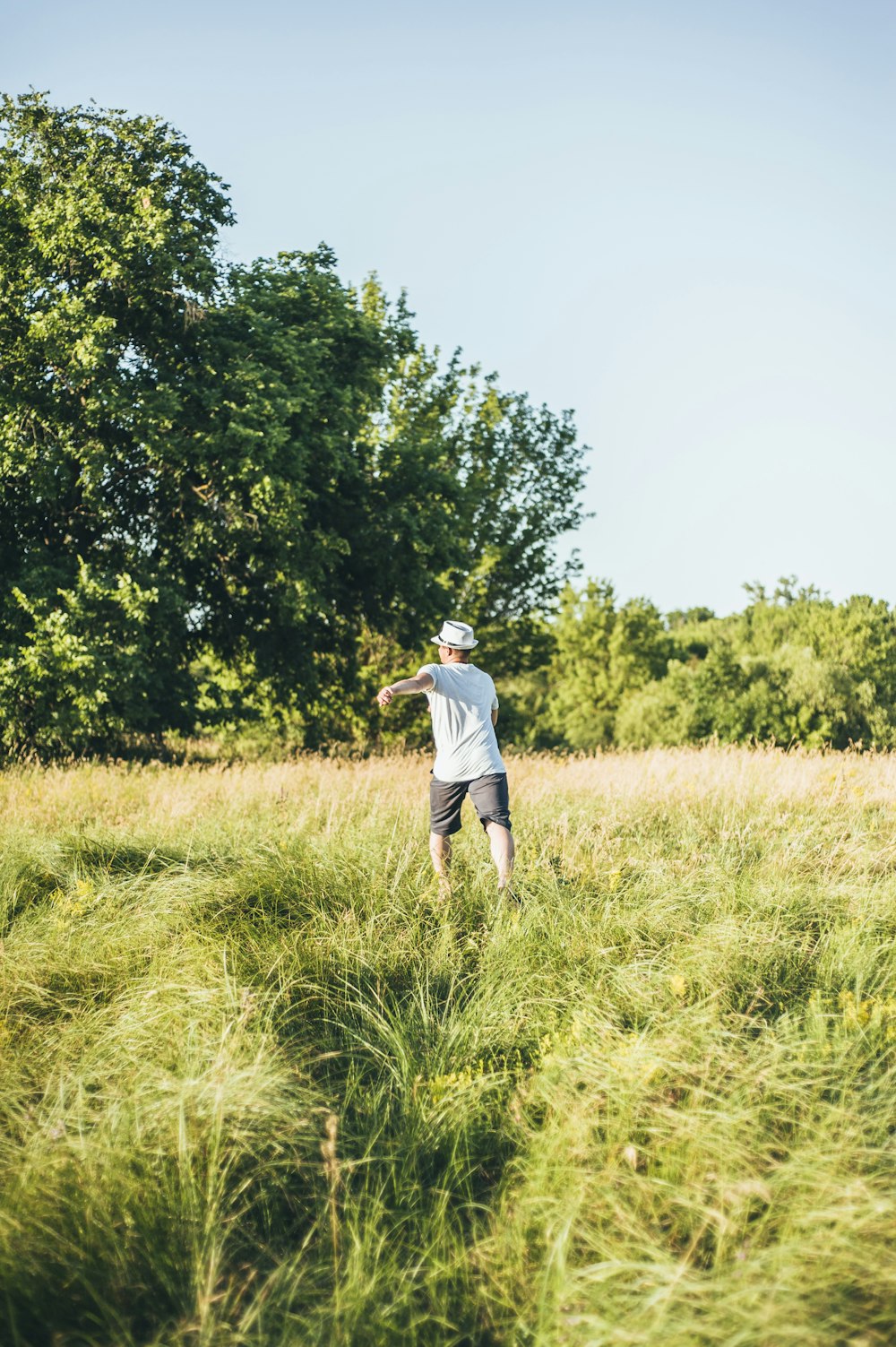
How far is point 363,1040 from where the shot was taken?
358 centimetres

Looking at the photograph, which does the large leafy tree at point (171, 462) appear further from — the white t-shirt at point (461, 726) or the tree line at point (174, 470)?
the white t-shirt at point (461, 726)

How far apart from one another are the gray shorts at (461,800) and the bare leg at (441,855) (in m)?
0.04

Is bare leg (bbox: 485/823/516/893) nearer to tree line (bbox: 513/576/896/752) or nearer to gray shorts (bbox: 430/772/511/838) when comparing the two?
gray shorts (bbox: 430/772/511/838)

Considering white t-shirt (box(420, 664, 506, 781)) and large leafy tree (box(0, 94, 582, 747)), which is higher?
large leafy tree (box(0, 94, 582, 747))

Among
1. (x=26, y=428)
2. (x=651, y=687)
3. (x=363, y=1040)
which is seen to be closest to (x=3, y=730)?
(x=26, y=428)

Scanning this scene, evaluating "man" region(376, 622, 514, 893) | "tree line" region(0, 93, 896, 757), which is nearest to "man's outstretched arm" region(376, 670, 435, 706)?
"man" region(376, 622, 514, 893)

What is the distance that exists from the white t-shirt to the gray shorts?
0.16 feet

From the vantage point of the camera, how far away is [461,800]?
→ 17.9 ft

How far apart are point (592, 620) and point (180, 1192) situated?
46.5m

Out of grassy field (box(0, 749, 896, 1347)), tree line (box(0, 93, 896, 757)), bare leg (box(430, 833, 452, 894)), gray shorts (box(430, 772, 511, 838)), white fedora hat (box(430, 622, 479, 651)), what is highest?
tree line (box(0, 93, 896, 757))

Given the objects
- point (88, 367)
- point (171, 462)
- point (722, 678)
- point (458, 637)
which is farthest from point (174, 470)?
point (722, 678)

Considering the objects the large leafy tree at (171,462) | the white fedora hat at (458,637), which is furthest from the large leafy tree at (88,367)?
the white fedora hat at (458,637)

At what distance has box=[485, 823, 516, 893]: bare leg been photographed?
5.13 m

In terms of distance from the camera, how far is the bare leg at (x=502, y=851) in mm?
5129
